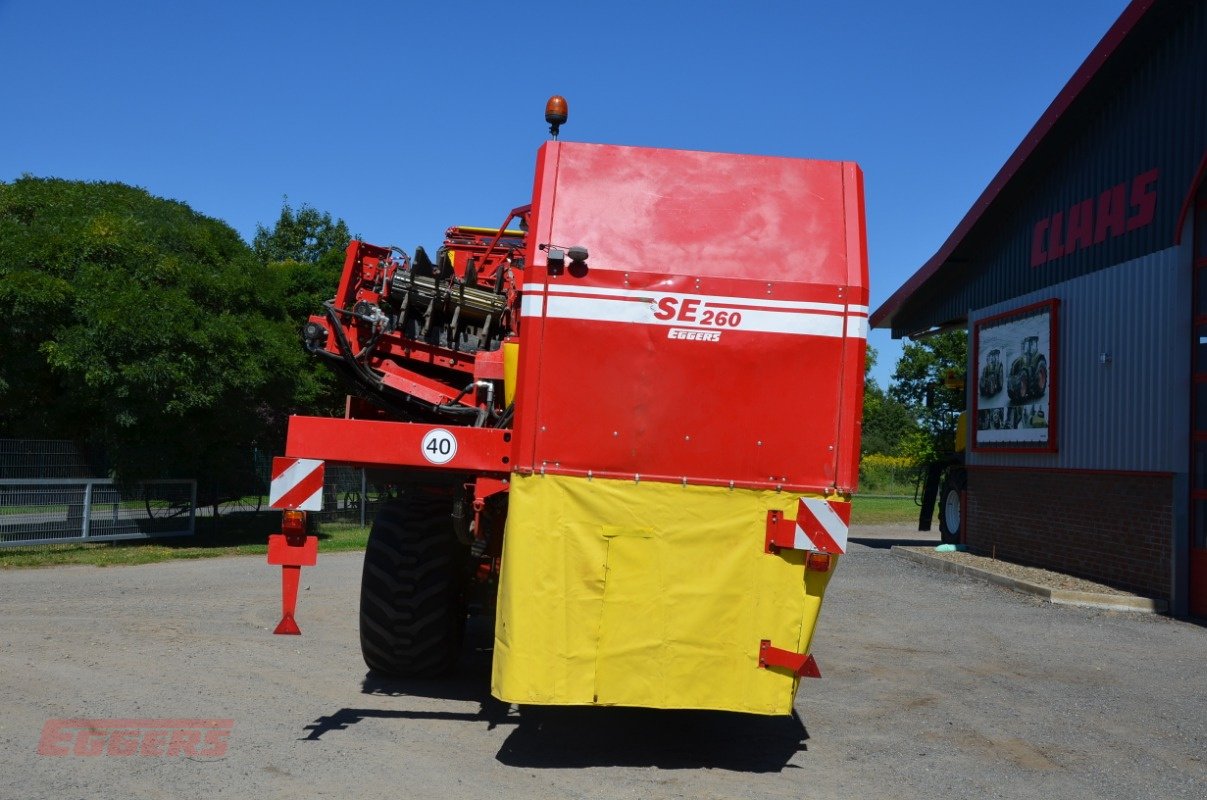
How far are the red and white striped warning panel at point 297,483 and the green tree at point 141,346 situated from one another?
1093cm

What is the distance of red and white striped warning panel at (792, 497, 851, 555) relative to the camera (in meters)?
5.87

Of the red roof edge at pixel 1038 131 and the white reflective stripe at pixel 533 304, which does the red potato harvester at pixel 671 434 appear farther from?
the red roof edge at pixel 1038 131

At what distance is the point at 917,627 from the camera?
11.9m

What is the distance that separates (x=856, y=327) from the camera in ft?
19.8

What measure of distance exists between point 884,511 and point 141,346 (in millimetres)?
24273

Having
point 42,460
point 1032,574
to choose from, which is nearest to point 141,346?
point 42,460

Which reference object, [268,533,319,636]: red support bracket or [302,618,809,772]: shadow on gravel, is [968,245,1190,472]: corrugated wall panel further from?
[268,533,319,636]: red support bracket

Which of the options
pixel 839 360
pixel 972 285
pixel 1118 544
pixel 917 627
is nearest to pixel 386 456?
pixel 839 360

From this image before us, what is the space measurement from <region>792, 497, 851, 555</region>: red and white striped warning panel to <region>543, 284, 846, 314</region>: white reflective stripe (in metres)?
0.99

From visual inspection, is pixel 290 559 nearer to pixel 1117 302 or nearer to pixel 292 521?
pixel 292 521

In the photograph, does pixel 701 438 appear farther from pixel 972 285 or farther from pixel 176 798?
pixel 972 285

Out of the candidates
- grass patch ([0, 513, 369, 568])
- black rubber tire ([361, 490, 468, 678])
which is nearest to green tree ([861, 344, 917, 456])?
grass patch ([0, 513, 369, 568])

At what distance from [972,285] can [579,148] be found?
49.9ft

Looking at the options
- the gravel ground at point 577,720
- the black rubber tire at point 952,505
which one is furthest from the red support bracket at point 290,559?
the black rubber tire at point 952,505
